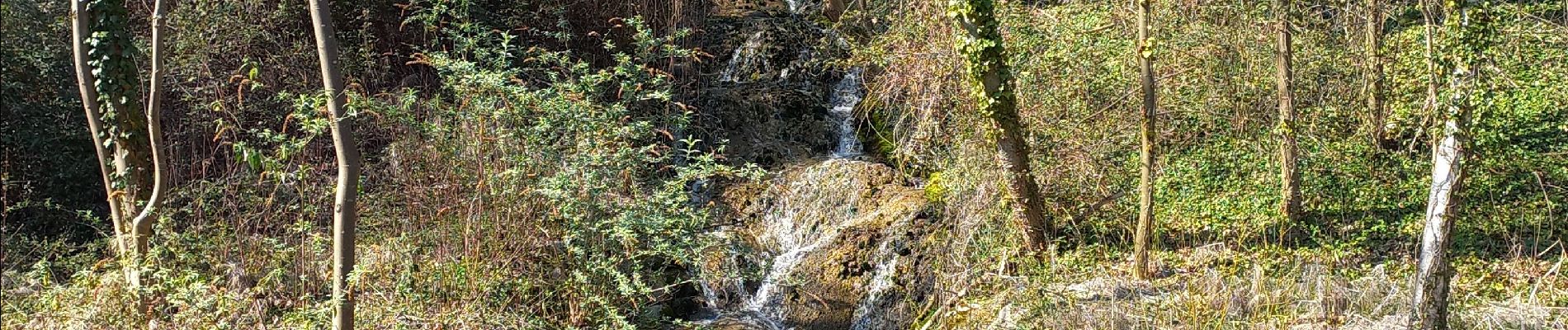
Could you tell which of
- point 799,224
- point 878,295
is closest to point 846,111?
point 799,224

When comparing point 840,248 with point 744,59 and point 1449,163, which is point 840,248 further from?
point 1449,163

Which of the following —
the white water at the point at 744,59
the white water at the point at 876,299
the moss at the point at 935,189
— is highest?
the white water at the point at 744,59

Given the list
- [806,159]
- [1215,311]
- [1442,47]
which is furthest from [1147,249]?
[806,159]

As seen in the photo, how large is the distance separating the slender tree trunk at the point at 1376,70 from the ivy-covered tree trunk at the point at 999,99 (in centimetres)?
203

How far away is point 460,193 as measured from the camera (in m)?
6.36

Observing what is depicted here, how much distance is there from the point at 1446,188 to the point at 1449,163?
109mm

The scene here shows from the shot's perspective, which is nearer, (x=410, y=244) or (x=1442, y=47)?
(x=1442, y=47)

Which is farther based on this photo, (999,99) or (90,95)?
(90,95)

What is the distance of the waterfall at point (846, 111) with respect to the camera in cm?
905

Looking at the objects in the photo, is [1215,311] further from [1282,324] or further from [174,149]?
[174,149]

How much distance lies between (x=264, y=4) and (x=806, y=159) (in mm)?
4748

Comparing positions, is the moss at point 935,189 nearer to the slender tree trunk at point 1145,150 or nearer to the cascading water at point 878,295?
the cascading water at point 878,295

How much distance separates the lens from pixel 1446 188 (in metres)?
4.57

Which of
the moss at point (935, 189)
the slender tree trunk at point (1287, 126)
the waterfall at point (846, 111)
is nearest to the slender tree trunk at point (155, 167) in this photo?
the moss at point (935, 189)
